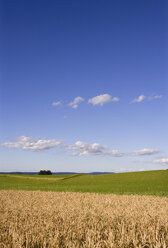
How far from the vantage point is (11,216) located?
282 inches

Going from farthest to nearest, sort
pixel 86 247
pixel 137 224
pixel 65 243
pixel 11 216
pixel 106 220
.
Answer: pixel 11 216
pixel 106 220
pixel 137 224
pixel 65 243
pixel 86 247

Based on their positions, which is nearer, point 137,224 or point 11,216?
point 137,224

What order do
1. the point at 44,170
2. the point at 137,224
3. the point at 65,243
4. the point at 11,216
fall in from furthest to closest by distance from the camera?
the point at 44,170, the point at 11,216, the point at 137,224, the point at 65,243

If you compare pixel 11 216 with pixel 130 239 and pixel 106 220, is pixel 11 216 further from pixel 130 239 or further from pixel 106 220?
pixel 130 239

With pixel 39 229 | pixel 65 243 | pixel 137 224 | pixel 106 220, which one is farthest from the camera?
pixel 106 220

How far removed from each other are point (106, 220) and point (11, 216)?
284 cm

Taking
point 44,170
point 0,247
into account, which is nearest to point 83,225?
point 0,247

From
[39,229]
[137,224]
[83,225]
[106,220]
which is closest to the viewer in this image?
[39,229]

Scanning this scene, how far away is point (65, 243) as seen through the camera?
4.37 metres

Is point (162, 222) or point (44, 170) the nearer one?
point (162, 222)

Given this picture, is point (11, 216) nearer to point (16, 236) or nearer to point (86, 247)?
point (16, 236)

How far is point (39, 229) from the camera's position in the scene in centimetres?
502

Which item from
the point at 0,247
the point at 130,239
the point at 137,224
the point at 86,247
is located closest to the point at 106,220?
the point at 137,224

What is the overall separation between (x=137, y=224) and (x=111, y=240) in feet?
6.61
